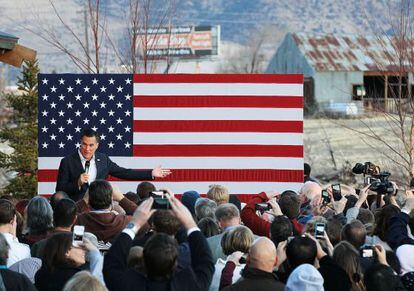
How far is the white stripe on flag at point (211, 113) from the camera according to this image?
14625mm

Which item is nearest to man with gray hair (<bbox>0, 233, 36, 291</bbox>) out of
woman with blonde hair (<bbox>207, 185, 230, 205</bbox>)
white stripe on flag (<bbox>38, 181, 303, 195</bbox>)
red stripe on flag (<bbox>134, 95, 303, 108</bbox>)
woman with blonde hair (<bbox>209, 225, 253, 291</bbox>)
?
woman with blonde hair (<bbox>209, 225, 253, 291</bbox>)

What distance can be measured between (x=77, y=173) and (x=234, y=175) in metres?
3.48

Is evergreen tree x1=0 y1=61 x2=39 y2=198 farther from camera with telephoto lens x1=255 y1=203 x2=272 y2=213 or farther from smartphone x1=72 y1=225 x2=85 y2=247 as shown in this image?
smartphone x1=72 y1=225 x2=85 y2=247

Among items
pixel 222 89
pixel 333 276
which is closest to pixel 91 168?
pixel 222 89

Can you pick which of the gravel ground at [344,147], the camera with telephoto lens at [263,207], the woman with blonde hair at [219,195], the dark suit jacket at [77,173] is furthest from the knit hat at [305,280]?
the gravel ground at [344,147]

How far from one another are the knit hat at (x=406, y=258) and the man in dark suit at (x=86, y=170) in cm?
422

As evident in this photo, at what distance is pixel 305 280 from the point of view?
646cm

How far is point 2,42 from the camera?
12094 millimetres

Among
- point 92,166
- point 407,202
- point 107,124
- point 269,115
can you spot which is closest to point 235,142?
point 269,115

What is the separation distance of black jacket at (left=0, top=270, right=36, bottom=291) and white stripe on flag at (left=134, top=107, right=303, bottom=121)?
814cm

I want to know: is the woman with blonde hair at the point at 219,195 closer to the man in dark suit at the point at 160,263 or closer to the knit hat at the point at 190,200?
the knit hat at the point at 190,200

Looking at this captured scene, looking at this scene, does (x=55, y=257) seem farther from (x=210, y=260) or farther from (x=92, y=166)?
(x=92, y=166)

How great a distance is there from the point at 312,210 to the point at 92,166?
2848 millimetres

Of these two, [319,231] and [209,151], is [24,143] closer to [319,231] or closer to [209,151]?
[209,151]
